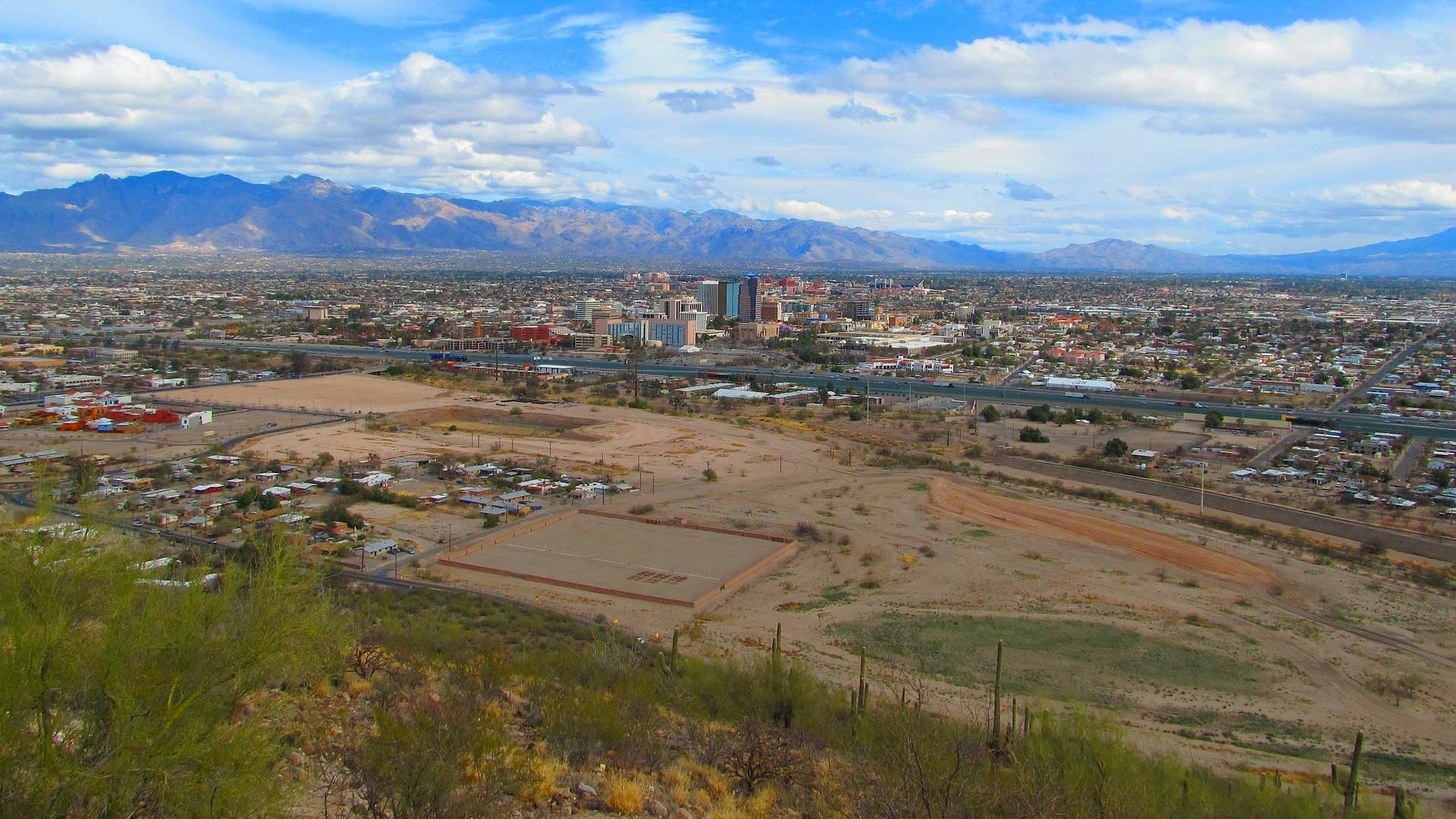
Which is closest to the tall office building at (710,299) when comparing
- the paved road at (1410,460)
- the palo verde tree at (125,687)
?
the paved road at (1410,460)

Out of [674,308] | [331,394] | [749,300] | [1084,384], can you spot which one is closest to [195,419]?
[331,394]

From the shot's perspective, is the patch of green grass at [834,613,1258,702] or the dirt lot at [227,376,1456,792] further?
the patch of green grass at [834,613,1258,702]

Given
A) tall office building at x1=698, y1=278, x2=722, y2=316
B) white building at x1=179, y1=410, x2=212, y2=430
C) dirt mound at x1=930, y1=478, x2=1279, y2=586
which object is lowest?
dirt mound at x1=930, y1=478, x2=1279, y2=586

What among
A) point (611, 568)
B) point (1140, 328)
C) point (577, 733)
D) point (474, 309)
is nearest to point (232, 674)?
point (577, 733)

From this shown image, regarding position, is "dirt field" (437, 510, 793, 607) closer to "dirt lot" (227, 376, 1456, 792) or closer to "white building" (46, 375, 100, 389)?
"dirt lot" (227, 376, 1456, 792)

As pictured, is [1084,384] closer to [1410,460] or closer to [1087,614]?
[1410,460]

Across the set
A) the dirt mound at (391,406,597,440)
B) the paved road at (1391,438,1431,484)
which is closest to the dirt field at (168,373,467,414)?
the dirt mound at (391,406,597,440)
